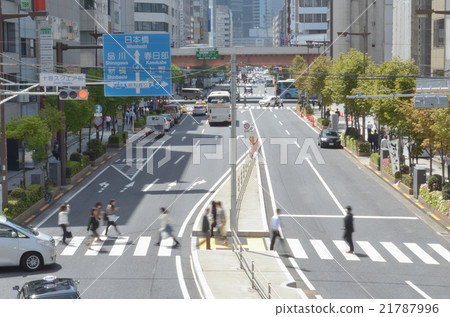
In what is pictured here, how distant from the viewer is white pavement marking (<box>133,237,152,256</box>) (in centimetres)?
2858

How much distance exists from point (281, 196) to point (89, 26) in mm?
49954

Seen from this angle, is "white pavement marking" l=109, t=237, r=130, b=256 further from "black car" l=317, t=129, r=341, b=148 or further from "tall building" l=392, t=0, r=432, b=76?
"tall building" l=392, t=0, r=432, b=76

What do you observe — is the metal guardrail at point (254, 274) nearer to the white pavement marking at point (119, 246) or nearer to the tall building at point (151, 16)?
the white pavement marking at point (119, 246)

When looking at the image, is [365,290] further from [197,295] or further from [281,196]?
[281,196]

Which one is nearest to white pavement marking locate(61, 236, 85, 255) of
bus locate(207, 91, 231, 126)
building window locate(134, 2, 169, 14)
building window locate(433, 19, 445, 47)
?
building window locate(433, 19, 445, 47)

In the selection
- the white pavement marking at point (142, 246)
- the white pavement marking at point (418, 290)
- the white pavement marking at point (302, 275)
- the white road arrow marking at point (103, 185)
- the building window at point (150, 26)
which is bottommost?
the white pavement marking at point (418, 290)

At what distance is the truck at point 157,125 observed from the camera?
7125 cm

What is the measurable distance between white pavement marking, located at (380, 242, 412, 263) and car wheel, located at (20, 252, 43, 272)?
1354cm

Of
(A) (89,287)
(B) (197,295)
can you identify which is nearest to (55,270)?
(A) (89,287)

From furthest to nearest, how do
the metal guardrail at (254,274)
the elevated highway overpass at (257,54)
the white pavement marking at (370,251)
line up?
the elevated highway overpass at (257,54) → the white pavement marking at (370,251) → the metal guardrail at (254,274)

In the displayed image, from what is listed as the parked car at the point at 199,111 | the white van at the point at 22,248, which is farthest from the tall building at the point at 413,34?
the white van at the point at 22,248

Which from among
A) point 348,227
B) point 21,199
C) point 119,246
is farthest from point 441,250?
point 21,199

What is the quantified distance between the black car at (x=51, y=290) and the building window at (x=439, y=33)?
48.3m

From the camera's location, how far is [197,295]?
22.2 metres
